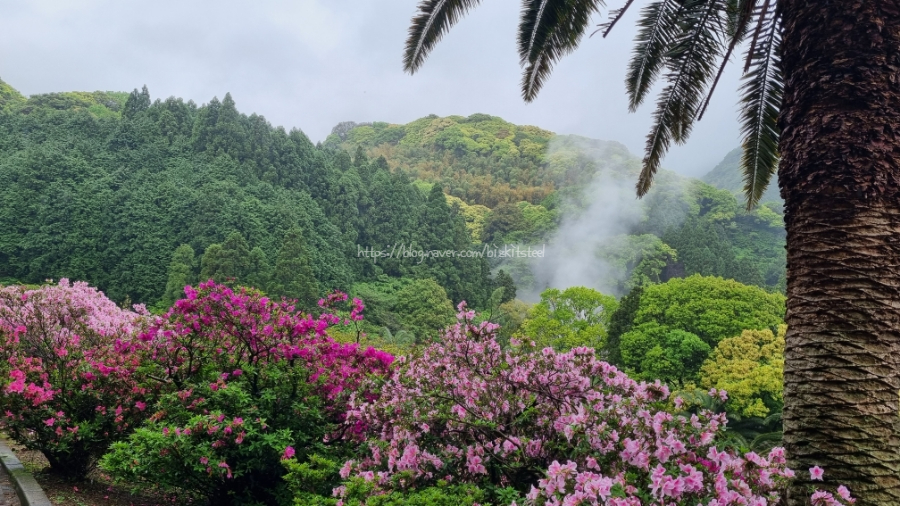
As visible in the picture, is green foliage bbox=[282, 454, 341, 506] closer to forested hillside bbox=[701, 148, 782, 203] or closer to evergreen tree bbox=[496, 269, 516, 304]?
evergreen tree bbox=[496, 269, 516, 304]

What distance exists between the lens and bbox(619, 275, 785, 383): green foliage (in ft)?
69.0

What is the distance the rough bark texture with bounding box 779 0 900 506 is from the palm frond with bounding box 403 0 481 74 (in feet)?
9.27

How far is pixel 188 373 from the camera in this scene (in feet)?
17.3

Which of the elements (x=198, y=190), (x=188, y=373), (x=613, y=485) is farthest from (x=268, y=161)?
(x=613, y=485)

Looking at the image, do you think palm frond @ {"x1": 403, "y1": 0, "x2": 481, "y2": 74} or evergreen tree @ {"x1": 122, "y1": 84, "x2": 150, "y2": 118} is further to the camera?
evergreen tree @ {"x1": 122, "y1": 84, "x2": 150, "y2": 118}

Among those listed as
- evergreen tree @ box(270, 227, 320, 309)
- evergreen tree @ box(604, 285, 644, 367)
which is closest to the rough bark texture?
evergreen tree @ box(604, 285, 644, 367)

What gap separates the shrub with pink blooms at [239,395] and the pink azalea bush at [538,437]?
1.68 ft

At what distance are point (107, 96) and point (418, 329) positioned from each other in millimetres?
70833

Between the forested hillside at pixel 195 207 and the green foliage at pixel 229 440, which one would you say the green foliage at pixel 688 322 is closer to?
the green foliage at pixel 229 440

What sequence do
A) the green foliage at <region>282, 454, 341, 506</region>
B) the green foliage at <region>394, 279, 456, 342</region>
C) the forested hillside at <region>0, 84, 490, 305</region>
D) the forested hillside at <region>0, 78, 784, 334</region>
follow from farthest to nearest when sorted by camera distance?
the green foliage at <region>394, 279, 456, 342</region>
the forested hillside at <region>0, 78, 784, 334</region>
the forested hillside at <region>0, 84, 490, 305</region>
the green foliage at <region>282, 454, 341, 506</region>

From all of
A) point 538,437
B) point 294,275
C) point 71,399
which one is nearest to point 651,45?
point 538,437

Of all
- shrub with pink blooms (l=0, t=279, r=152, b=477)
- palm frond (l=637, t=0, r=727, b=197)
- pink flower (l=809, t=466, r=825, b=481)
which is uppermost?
palm frond (l=637, t=0, r=727, b=197)

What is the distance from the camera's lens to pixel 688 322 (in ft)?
74.9

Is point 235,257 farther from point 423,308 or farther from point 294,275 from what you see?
point 423,308
